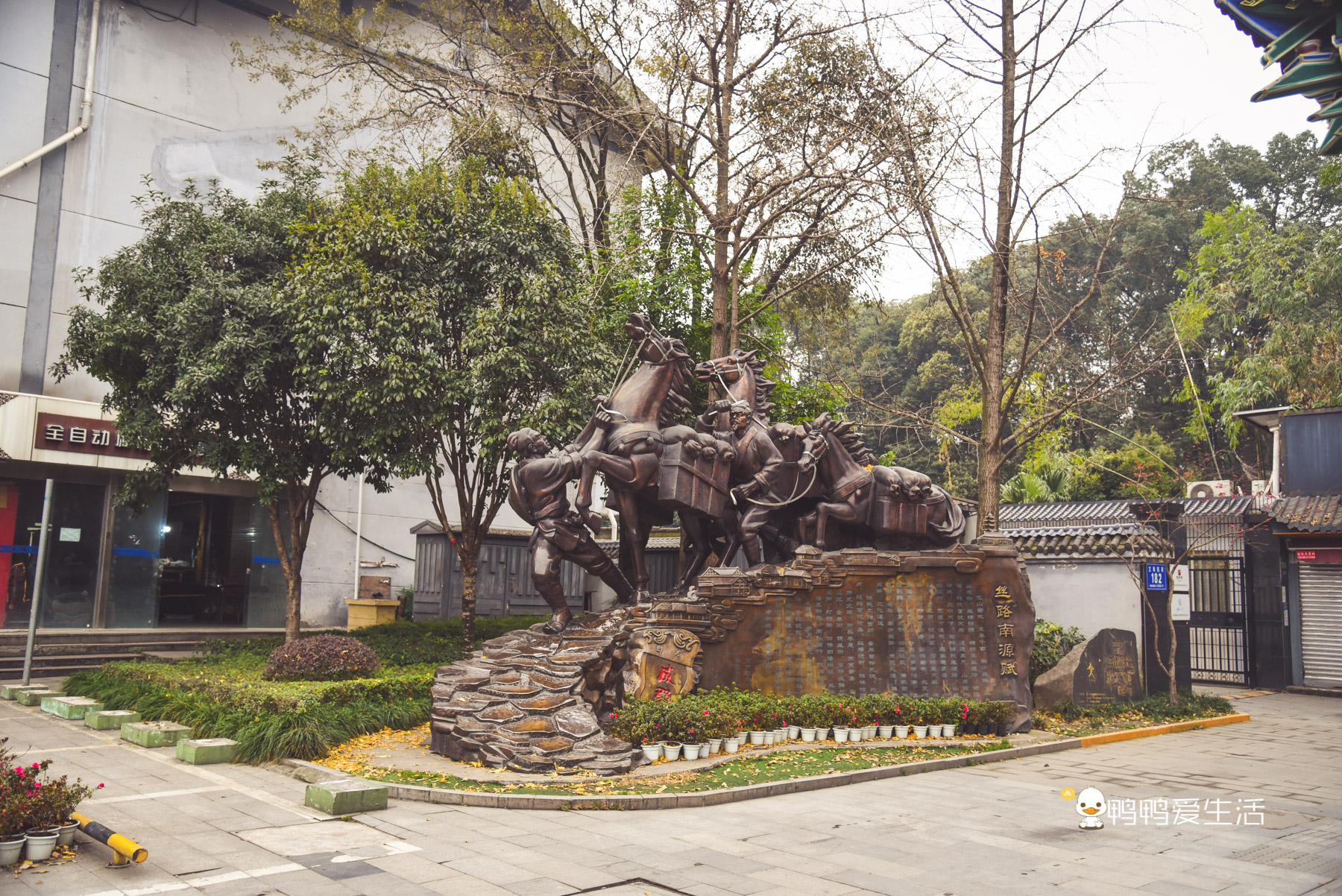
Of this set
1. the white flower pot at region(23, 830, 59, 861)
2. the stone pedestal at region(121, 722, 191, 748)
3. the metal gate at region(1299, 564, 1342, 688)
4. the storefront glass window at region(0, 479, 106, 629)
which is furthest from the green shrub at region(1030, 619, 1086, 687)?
the storefront glass window at region(0, 479, 106, 629)

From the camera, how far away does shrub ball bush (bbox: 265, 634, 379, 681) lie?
35.5 feet

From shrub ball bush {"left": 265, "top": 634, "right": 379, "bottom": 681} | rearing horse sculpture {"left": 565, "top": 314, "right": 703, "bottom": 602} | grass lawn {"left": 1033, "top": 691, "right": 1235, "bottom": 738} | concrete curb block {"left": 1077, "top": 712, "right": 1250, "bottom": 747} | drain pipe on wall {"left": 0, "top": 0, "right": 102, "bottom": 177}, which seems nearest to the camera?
rearing horse sculpture {"left": 565, "top": 314, "right": 703, "bottom": 602}

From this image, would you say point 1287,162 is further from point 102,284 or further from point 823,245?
point 102,284

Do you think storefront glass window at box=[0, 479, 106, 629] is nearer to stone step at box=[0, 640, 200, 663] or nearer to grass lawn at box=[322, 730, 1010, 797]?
stone step at box=[0, 640, 200, 663]

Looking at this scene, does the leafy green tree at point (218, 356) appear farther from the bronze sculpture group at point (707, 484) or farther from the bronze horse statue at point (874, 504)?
the bronze horse statue at point (874, 504)

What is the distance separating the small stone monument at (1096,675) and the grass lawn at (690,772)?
2.46 m

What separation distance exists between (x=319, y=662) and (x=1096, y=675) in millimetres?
10039

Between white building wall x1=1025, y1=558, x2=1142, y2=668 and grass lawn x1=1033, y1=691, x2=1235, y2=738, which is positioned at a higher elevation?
white building wall x1=1025, y1=558, x2=1142, y2=668

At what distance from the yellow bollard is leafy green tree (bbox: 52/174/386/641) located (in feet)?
26.3

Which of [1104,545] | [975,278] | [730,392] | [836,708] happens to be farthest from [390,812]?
[975,278]

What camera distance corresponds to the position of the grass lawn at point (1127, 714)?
11.5 metres

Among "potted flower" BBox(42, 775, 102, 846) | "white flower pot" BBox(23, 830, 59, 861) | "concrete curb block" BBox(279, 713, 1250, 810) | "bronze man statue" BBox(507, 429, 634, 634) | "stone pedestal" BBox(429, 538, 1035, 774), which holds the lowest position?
"concrete curb block" BBox(279, 713, 1250, 810)

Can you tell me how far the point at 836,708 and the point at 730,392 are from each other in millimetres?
4186

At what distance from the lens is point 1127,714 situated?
41.1 ft
